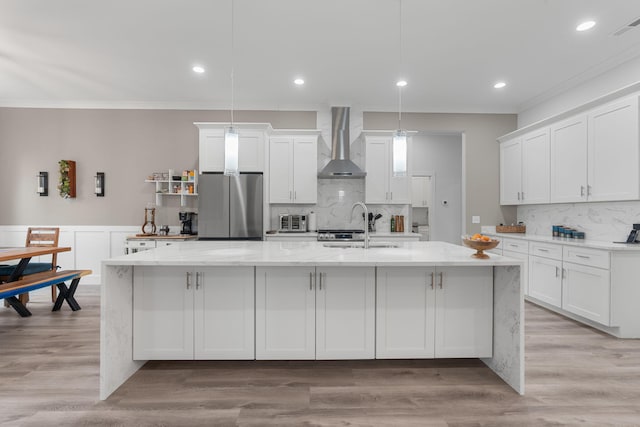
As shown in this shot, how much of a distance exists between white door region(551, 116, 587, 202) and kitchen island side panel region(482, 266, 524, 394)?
2.53 meters

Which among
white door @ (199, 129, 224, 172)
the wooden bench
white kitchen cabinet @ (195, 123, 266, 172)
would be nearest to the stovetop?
white kitchen cabinet @ (195, 123, 266, 172)

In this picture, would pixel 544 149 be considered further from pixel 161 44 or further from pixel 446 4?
pixel 161 44

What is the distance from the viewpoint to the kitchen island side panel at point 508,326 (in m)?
2.17

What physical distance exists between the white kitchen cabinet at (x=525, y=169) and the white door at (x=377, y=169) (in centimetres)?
200

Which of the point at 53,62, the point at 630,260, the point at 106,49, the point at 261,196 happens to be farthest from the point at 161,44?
the point at 630,260

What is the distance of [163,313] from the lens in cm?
238

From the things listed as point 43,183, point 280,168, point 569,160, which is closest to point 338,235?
point 280,168

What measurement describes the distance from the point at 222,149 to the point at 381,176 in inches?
98.8

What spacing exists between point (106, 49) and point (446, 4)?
3583 mm

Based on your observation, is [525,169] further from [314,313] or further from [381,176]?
[314,313]

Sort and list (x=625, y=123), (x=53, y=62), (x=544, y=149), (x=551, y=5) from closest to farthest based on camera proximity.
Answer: (x=551, y=5), (x=625, y=123), (x=53, y=62), (x=544, y=149)

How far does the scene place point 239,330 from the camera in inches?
94.3

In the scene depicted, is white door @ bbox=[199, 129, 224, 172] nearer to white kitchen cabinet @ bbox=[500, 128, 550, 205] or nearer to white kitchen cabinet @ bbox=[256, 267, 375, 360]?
white kitchen cabinet @ bbox=[256, 267, 375, 360]

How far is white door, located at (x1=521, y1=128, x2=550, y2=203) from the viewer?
4.50 m
